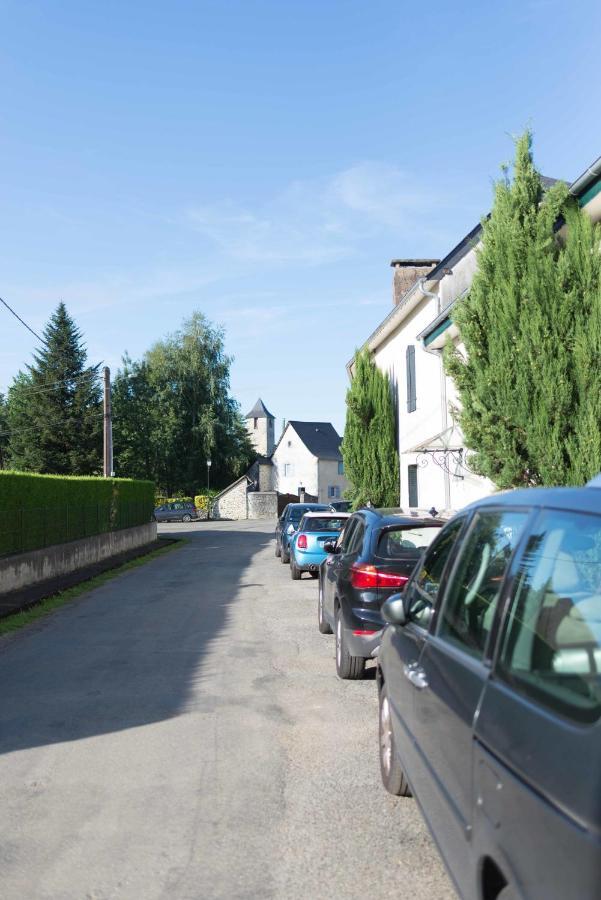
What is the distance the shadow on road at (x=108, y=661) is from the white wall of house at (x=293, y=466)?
59.7 meters

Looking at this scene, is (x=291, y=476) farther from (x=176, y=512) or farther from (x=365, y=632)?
(x=365, y=632)

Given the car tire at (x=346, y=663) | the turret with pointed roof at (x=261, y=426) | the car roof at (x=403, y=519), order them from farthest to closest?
the turret with pointed roof at (x=261, y=426)
the car roof at (x=403, y=519)
the car tire at (x=346, y=663)

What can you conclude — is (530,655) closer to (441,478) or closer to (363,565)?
(363,565)

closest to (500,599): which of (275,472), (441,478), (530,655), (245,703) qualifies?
(530,655)

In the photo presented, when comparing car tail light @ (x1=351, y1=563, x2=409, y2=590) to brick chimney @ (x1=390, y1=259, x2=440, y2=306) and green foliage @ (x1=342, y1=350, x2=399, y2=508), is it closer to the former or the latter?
green foliage @ (x1=342, y1=350, x2=399, y2=508)

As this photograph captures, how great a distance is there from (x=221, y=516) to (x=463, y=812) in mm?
72073

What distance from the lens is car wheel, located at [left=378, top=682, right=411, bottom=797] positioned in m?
4.81

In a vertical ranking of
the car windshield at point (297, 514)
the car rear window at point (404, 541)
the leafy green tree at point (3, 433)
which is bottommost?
the car rear window at point (404, 541)

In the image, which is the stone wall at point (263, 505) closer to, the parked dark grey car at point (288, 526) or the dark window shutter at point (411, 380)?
the parked dark grey car at point (288, 526)

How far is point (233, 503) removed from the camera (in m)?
74.0

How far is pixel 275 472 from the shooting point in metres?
85.1

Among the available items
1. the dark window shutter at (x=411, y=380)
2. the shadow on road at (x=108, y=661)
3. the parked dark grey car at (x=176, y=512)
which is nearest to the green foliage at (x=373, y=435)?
the dark window shutter at (x=411, y=380)

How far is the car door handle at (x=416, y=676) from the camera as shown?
11.8 ft

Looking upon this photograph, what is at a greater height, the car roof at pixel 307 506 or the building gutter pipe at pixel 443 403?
the building gutter pipe at pixel 443 403
